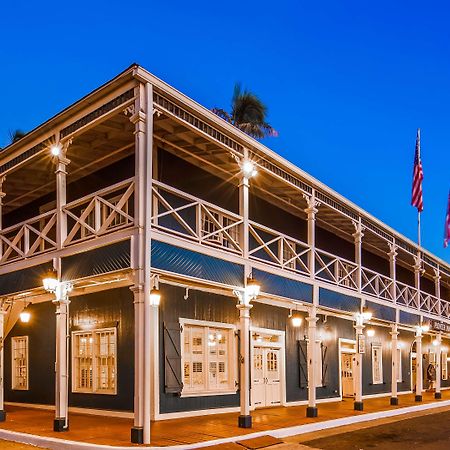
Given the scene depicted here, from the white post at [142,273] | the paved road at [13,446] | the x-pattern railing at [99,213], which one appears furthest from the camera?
the x-pattern railing at [99,213]

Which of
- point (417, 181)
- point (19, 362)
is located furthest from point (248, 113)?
point (19, 362)

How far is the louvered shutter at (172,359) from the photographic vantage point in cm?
1332

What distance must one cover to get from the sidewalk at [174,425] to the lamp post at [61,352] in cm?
30

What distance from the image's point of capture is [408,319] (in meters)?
21.2

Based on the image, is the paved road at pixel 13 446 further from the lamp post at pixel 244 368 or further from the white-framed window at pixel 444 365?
the white-framed window at pixel 444 365

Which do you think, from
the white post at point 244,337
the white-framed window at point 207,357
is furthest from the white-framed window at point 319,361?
the white post at point 244,337

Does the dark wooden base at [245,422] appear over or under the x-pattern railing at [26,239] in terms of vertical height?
under

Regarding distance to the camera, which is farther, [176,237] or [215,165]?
[215,165]

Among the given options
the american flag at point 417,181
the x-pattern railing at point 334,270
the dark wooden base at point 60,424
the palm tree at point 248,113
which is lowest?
the dark wooden base at point 60,424

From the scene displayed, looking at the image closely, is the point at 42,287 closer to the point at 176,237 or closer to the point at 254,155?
the point at 176,237

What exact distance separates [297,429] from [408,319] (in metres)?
10.0

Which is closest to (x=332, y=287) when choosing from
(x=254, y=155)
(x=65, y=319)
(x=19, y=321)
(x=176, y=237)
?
(x=254, y=155)

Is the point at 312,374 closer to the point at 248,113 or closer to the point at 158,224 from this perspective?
the point at 158,224

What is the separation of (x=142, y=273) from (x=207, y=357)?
5184 mm
